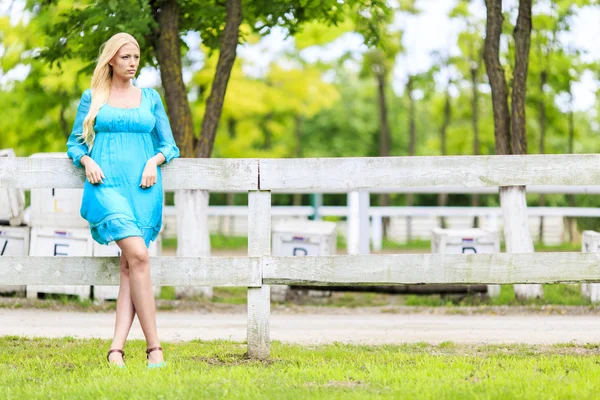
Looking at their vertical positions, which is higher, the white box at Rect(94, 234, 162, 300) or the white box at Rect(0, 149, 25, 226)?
the white box at Rect(0, 149, 25, 226)

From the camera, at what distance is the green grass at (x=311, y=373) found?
453cm

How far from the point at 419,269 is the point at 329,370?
3.02 ft

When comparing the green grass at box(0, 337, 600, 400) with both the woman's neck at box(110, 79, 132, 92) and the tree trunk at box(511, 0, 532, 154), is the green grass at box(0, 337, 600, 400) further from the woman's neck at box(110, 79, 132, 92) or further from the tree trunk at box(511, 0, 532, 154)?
the tree trunk at box(511, 0, 532, 154)

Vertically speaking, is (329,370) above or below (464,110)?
below

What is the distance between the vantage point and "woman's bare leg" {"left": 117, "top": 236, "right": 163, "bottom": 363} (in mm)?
5293

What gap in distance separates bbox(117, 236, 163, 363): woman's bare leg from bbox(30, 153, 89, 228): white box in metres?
4.47

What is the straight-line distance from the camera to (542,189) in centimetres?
1256

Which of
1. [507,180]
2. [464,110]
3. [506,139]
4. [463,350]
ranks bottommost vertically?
[463,350]

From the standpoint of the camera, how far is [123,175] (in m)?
5.39

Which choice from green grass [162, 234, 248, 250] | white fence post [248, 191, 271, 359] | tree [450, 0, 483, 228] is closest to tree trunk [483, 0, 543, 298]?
white fence post [248, 191, 271, 359]

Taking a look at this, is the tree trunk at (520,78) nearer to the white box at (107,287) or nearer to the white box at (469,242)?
the white box at (469,242)

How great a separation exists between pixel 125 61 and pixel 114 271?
4.30 ft

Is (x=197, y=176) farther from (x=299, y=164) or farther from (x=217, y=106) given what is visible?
(x=217, y=106)

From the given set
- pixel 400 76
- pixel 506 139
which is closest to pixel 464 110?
pixel 400 76
